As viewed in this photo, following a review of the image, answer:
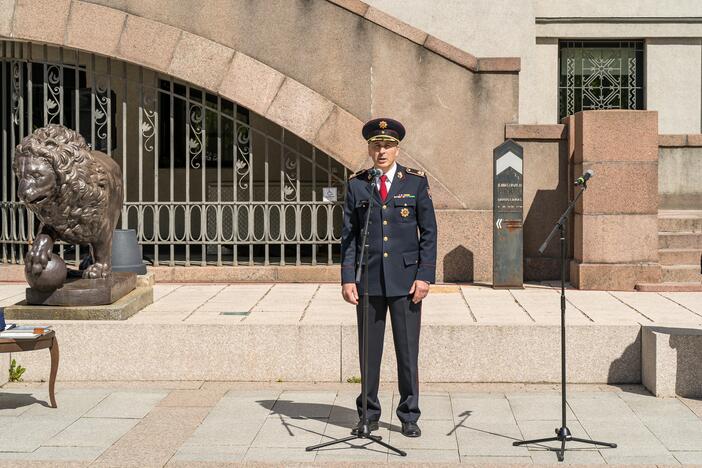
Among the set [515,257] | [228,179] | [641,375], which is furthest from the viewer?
[228,179]

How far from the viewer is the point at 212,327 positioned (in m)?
8.77

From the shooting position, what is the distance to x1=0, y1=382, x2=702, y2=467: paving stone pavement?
6523 mm

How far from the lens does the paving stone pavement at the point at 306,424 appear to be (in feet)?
21.4

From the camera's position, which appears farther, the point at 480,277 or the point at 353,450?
the point at 480,277

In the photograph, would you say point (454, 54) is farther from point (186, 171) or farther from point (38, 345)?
point (38, 345)

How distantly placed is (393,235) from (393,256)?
151mm

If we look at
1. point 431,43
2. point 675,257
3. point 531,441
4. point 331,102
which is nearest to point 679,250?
point 675,257

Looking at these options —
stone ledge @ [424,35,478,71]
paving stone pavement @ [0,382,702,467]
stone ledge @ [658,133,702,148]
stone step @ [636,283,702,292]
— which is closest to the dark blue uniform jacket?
paving stone pavement @ [0,382,702,467]

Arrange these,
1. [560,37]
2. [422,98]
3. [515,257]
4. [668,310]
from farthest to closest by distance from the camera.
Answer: [560,37], [422,98], [515,257], [668,310]

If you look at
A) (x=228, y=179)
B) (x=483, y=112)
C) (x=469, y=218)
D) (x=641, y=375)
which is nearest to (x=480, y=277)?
(x=469, y=218)

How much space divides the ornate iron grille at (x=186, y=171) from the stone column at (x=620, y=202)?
3.29 metres

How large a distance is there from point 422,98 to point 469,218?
64.3 inches

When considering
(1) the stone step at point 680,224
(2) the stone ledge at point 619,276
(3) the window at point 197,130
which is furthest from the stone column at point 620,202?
(3) the window at point 197,130

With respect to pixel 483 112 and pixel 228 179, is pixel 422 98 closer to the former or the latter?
pixel 483 112
